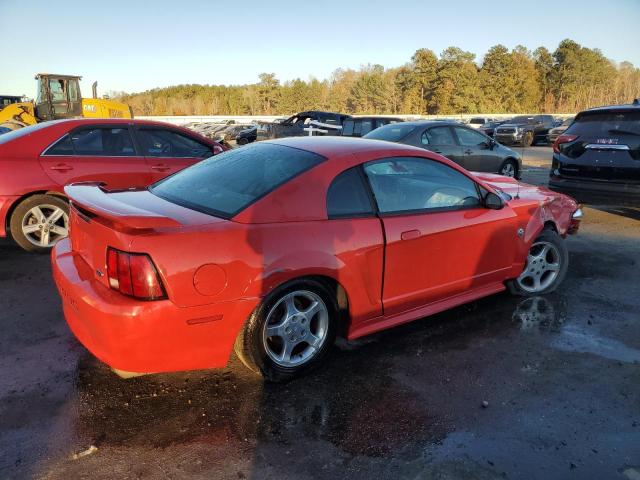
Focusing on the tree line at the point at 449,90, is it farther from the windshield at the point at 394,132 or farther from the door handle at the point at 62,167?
the door handle at the point at 62,167

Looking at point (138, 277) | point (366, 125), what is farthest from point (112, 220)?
point (366, 125)

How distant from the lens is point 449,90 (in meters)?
66.6

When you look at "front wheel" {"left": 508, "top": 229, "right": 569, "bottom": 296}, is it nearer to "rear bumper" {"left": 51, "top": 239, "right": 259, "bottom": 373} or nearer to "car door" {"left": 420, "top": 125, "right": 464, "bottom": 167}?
"rear bumper" {"left": 51, "top": 239, "right": 259, "bottom": 373}

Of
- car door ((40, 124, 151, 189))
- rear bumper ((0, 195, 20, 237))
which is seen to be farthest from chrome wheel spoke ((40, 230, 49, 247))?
car door ((40, 124, 151, 189))

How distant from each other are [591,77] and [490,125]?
48179mm

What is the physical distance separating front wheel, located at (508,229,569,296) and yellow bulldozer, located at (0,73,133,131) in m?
18.0

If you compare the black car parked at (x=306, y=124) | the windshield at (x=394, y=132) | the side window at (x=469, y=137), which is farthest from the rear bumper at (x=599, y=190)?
the black car parked at (x=306, y=124)

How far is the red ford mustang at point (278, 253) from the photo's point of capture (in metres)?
2.56

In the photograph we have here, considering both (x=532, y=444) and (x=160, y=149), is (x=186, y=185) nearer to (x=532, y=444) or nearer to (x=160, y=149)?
(x=532, y=444)

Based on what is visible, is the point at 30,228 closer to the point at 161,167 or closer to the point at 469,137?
the point at 161,167

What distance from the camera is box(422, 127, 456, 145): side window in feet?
30.4

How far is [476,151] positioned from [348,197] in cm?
749

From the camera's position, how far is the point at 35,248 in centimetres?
559

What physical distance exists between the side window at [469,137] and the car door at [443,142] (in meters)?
0.20
